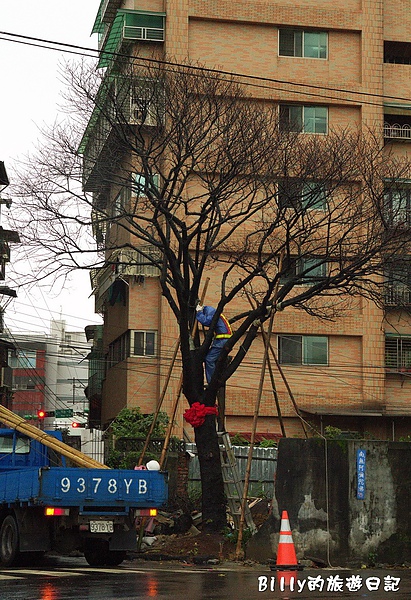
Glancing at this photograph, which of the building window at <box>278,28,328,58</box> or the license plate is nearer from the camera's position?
the license plate

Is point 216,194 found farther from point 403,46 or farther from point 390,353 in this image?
point 403,46

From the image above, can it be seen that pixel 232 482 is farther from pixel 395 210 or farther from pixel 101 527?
pixel 395 210

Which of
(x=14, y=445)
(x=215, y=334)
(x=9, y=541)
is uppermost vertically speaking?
(x=215, y=334)

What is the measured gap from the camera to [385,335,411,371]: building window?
40.4 meters

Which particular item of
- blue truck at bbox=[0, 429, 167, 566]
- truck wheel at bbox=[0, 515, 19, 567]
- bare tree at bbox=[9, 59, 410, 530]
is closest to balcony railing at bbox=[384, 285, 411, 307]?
bare tree at bbox=[9, 59, 410, 530]

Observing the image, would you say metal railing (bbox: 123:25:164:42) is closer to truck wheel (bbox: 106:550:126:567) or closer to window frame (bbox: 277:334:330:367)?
window frame (bbox: 277:334:330:367)

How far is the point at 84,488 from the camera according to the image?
16500 millimetres

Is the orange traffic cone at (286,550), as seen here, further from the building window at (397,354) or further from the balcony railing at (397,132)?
the balcony railing at (397,132)

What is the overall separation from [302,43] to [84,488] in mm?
28122

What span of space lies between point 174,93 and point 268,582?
11481 mm

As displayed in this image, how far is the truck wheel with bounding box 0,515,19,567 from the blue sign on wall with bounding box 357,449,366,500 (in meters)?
5.88

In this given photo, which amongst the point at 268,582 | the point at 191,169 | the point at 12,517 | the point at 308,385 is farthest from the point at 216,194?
the point at 308,385

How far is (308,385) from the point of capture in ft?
129

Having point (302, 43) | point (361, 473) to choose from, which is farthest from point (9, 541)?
point (302, 43)
